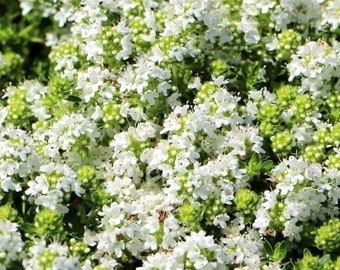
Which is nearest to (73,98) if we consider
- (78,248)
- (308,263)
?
(78,248)

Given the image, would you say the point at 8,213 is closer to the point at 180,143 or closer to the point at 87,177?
the point at 87,177

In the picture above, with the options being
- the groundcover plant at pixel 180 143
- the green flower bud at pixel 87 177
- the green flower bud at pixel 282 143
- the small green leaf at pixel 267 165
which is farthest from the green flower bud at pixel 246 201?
the green flower bud at pixel 87 177

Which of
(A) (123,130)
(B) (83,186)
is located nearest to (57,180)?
(B) (83,186)

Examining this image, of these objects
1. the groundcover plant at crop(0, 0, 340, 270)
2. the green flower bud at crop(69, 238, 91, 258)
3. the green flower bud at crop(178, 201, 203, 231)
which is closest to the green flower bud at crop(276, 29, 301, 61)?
the groundcover plant at crop(0, 0, 340, 270)

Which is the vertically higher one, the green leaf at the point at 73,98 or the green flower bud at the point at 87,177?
the green leaf at the point at 73,98

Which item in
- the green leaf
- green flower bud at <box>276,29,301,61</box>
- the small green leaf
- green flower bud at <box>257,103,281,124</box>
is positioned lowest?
the small green leaf

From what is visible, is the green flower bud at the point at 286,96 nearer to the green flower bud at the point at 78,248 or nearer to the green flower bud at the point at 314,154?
the green flower bud at the point at 314,154

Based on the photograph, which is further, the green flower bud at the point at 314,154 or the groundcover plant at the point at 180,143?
the green flower bud at the point at 314,154

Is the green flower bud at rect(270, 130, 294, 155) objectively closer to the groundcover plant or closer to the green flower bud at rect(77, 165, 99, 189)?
the groundcover plant
